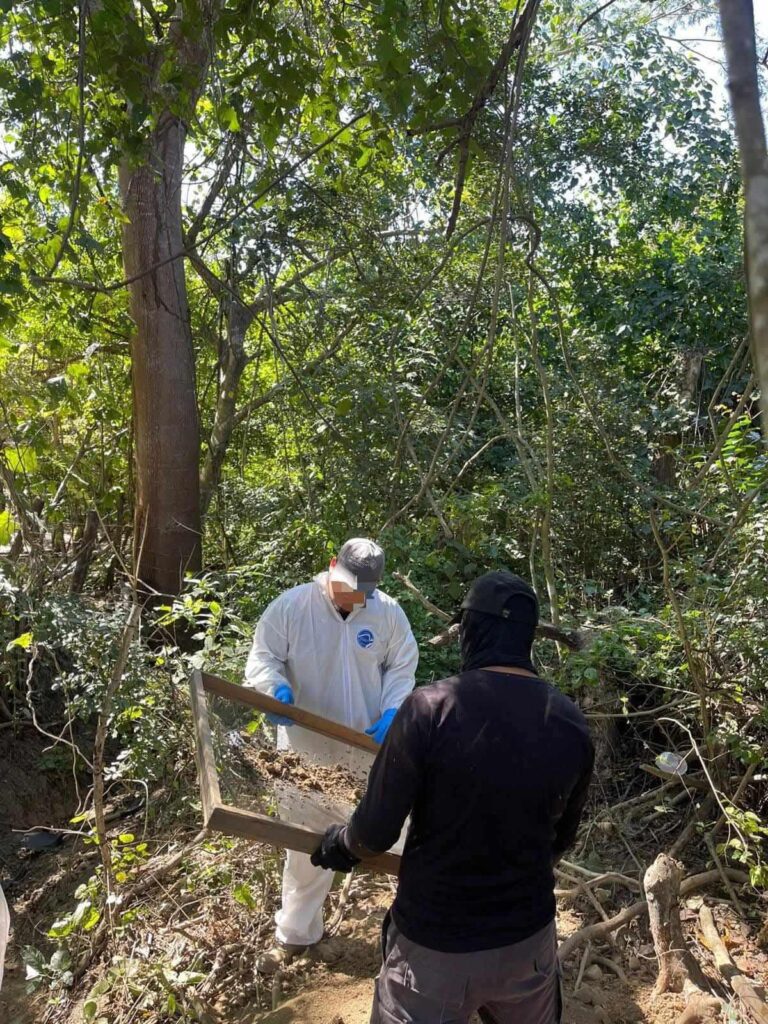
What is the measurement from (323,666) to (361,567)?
53cm

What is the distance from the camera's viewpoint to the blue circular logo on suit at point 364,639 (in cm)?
404

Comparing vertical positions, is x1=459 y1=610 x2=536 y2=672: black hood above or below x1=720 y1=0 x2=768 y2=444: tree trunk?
below

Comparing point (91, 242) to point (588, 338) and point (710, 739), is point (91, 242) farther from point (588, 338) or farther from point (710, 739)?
point (588, 338)

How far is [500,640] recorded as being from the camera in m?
2.35

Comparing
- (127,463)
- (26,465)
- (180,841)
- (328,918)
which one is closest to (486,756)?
(328,918)

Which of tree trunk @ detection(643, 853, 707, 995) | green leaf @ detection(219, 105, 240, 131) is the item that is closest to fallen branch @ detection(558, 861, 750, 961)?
tree trunk @ detection(643, 853, 707, 995)

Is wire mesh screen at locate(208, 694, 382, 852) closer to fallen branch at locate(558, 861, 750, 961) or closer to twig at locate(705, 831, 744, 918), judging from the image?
fallen branch at locate(558, 861, 750, 961)

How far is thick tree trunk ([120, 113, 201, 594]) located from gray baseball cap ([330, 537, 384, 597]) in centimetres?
398

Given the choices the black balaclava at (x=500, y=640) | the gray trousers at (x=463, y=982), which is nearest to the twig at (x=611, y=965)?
the gray trousers at (x=463, y=982)

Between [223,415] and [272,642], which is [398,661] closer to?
[272,642]

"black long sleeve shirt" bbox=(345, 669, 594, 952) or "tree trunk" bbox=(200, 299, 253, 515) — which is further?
"tree trunk" bbox=(200, 299, 253, 515)

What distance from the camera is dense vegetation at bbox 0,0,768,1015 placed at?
4742 mm

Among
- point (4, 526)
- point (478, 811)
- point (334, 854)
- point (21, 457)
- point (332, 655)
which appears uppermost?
point (21, 457)

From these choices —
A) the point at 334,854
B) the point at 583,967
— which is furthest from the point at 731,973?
the point at 334,854
